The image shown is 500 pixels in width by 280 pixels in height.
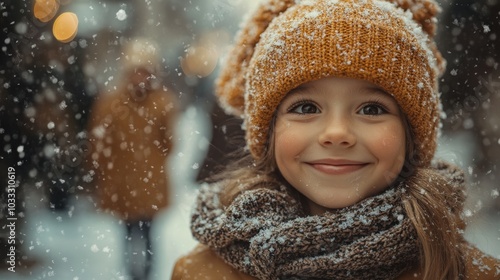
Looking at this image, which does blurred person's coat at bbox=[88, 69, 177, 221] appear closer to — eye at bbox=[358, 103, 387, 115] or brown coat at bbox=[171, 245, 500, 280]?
brown coat at bbox=[171, 245, 500, 280]

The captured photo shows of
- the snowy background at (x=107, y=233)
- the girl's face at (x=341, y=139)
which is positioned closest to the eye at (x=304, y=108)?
the girl's face at (x=341, y=139)

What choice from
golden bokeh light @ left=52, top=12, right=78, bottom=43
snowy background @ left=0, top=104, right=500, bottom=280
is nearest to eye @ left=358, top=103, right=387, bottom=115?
snowy background @ left=0, top=104, right=500, bottom=280

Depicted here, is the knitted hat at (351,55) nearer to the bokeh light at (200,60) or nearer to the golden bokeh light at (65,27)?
the bokeh light at (200,60)

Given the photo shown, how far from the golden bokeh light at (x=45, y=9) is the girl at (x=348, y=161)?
2.09 m

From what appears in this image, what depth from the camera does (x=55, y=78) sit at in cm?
378

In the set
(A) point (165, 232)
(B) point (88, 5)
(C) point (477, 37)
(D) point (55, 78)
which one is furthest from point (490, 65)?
(D) point (55, 78)

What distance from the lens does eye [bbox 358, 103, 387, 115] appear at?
1430 millimetres

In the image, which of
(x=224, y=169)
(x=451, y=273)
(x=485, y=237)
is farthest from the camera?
(x=224, y=169)

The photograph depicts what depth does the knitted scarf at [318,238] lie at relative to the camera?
1.38 meters

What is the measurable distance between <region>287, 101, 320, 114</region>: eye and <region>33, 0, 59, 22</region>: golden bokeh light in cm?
224

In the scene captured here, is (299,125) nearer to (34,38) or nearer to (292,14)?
(292,14)

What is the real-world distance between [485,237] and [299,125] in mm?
713

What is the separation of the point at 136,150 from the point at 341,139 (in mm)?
1727

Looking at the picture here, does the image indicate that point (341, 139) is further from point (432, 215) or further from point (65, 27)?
point (65, 27)
